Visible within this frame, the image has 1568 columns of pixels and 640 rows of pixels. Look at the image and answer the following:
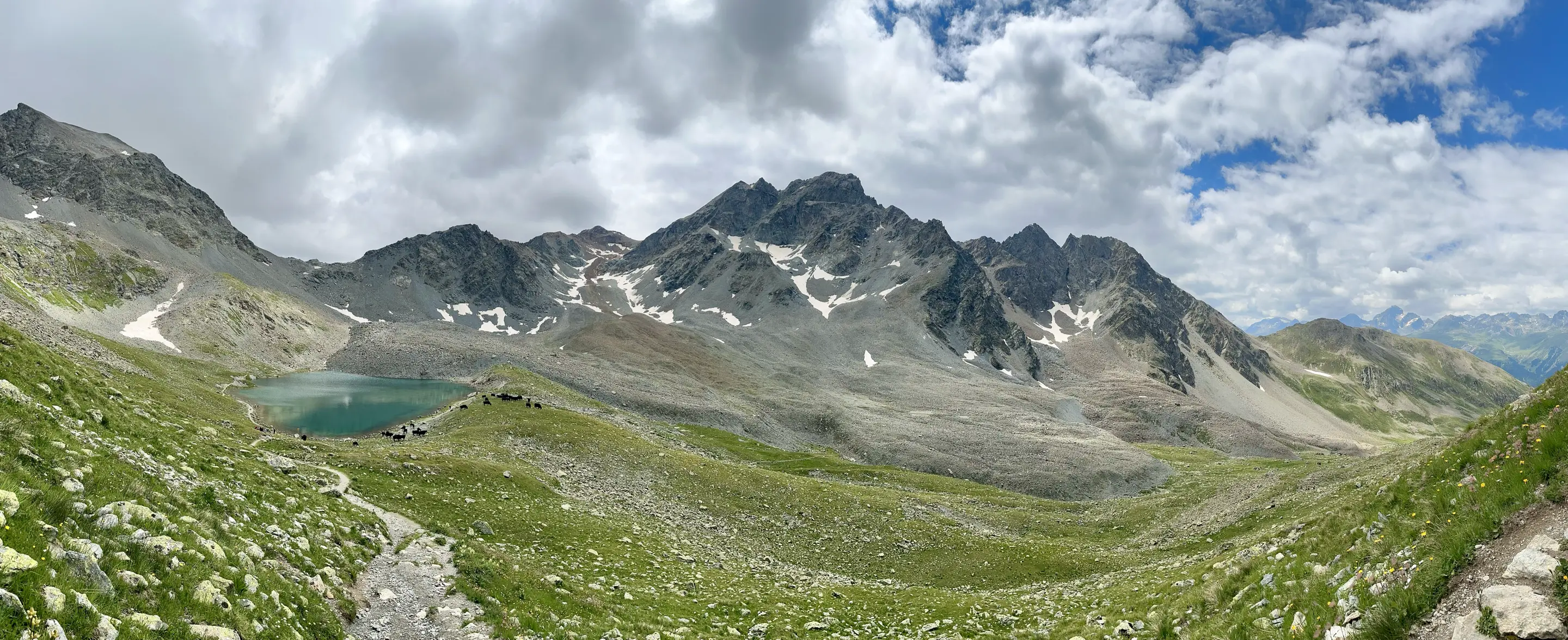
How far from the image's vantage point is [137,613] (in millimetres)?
9453

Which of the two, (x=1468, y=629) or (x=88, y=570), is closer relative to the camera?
(x=1468, y=629)

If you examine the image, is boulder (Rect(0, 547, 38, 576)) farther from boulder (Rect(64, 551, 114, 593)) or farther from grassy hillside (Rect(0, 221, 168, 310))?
grassy hillside (Rect(0, 221, 168, 310))

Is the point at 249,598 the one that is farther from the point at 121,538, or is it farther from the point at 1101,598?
the point at 1101,598

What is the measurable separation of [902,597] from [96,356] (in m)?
97.9

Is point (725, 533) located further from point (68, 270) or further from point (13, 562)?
point (68, 270)

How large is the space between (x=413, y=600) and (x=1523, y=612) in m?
23.2

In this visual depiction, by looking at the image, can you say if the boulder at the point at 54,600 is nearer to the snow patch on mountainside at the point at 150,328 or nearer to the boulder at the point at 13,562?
the boulder at the point at 13,562

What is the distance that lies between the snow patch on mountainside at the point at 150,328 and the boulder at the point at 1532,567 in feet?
596

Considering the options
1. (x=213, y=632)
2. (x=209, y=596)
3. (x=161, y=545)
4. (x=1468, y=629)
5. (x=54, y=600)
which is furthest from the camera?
(x=161, y=545)

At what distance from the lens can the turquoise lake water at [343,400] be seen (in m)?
82.1

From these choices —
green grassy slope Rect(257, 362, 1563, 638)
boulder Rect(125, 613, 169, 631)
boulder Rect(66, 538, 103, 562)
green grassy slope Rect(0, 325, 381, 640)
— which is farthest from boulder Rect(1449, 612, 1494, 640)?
boulder Rect(66, 538, 103, 562)

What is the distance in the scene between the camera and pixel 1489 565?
9.99 m

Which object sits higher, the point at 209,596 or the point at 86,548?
the point at 86,548

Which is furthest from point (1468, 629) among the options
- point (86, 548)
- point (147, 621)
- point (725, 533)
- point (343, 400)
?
point (343, 400)
